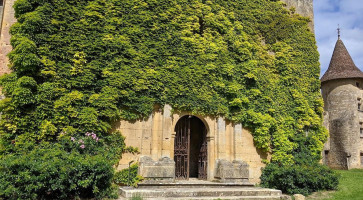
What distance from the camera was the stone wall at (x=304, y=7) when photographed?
1431 cm

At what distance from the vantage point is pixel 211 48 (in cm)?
1135

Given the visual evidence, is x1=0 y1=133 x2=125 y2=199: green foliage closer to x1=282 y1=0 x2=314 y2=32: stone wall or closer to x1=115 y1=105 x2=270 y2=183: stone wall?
x1=115 y1=105 x2=270 y2=183: stone wall

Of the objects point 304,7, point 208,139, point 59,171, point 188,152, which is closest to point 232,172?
point 208,139

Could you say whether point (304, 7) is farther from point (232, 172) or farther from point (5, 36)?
point (5, 36)

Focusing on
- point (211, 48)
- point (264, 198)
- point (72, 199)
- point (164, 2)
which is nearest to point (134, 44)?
point (164, 2)

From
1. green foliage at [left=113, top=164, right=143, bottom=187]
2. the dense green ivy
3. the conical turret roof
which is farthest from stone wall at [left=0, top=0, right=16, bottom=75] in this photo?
the conical turret roof

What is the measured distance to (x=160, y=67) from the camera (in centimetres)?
1016

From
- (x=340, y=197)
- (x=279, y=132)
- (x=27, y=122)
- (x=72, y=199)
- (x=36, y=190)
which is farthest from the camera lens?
(x=279, y=132)

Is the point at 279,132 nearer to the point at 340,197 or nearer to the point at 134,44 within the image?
the point at 340,197

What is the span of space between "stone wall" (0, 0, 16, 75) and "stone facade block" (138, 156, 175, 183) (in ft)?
17.5

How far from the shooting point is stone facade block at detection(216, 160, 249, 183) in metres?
10.3

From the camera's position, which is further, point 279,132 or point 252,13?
point 252,13

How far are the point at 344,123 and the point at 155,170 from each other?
19.3 m

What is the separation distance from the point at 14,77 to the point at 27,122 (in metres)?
1.34
